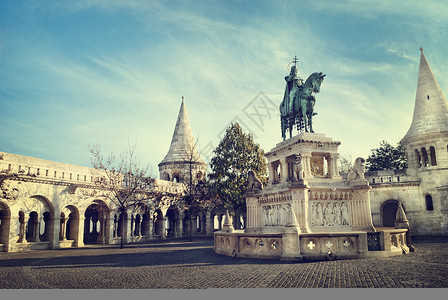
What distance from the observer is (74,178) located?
1000 inches

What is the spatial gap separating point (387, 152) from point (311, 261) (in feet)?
109

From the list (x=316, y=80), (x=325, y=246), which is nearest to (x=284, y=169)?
(x=316, y=80)

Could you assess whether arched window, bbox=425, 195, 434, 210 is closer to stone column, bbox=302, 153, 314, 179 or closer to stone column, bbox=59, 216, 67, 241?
stone column, bbox=302, 153, 314, 179

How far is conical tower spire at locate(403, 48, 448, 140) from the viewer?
89.8 ft

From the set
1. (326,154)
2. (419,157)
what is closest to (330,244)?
(326,154)

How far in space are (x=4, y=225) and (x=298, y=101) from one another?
736 inches

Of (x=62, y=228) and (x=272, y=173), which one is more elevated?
(x=272, y=173)

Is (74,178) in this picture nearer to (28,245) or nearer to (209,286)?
(28,245)

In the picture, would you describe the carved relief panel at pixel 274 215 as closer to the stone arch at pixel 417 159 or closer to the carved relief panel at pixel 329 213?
the carved relief panel at pixel 329 213

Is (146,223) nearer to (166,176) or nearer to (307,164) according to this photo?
(166,176)

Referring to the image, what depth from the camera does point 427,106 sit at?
28.3 metres

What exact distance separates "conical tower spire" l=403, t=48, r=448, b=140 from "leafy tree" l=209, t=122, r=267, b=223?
12718 mm

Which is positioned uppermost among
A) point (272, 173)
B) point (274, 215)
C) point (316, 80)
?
point (316, 80)

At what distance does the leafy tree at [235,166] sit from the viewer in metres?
29.6
